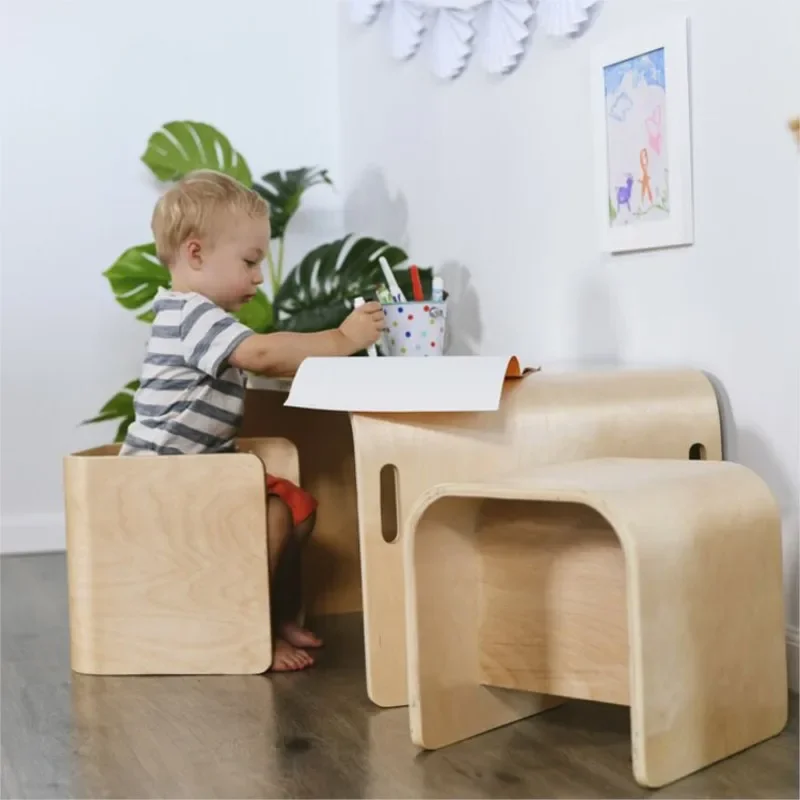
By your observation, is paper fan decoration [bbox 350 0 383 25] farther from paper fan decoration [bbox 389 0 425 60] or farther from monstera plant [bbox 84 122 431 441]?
monstera plant [bbox 84 122 431 441]

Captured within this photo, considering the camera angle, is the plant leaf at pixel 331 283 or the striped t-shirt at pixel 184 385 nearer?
the striped t-shirt at pixel 184 385

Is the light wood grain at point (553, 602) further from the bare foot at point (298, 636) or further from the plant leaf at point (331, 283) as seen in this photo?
the plant leaf at point (331, 283)

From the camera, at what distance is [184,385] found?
179 cm

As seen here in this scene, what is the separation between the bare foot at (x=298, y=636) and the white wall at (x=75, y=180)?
1.28 m

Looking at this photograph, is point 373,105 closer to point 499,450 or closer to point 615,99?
point 615,99

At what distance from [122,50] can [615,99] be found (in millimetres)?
1553

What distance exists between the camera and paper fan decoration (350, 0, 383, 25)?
2.56 metres

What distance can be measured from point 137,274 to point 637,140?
1.16 m

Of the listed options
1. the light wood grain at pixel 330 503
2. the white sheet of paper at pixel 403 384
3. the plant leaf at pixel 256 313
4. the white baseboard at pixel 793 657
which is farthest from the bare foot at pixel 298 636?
the plant leaf at pixel 256 313

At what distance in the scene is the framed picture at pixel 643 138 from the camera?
163 cm

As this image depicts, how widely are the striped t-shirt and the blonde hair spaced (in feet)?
0.32

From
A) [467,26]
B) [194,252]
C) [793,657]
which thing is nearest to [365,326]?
[194,252]

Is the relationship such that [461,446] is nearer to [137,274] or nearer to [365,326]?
[365,326]

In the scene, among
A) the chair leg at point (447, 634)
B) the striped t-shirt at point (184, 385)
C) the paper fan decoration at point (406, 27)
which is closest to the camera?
the chair leg at point (447, 634)
